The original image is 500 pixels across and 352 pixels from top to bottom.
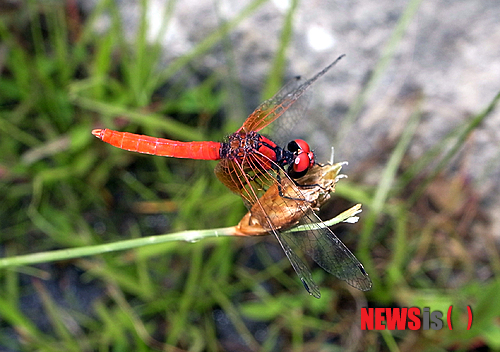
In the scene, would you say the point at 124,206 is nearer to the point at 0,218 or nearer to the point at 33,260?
the point at 0,218

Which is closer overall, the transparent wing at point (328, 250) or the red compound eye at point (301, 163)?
the transparent wing at point (328, 250)

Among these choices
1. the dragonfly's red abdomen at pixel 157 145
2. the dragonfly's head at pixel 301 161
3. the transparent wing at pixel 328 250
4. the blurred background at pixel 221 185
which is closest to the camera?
the transparent wing at pixel 328 250

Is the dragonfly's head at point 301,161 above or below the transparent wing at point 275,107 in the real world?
below

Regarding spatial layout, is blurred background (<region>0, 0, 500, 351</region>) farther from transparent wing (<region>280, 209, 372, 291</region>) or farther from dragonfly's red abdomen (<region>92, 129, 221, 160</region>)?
transparent wing (<region>280, 209, 372, 291</region>)

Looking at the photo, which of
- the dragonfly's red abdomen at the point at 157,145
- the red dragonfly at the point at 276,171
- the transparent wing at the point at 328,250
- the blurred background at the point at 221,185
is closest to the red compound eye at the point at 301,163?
the red dragonfly at the point at 276,171

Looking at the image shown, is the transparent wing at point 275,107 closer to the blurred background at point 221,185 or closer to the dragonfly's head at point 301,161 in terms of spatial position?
the dragonfly's head at point 301,161

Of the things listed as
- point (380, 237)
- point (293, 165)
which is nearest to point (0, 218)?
point (293, 165)
